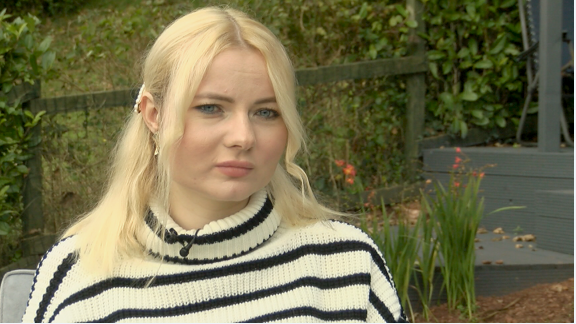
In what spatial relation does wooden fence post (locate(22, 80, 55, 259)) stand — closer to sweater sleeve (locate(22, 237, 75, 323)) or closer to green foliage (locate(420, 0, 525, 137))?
sweater sleeve (locate(22, 237, 75, 323))

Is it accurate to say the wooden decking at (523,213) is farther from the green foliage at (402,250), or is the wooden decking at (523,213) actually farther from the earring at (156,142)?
the earring at (156,142)

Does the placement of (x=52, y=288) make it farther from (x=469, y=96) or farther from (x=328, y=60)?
(x=469, y=96)

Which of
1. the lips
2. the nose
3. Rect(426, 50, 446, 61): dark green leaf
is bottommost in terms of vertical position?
the lips

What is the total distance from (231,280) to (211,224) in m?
0.14

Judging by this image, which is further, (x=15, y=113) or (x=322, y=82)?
(x=322, y=82)

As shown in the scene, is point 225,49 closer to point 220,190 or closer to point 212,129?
point 212,129

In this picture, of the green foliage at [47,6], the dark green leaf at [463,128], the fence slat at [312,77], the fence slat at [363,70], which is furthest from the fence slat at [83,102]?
the green foliage at [47,6]

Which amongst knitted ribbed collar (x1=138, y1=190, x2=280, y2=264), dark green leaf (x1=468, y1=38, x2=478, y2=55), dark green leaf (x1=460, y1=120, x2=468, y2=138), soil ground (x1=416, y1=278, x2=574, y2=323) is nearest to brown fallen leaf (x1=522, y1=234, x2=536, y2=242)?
soil ground (x1=416, y1=278, x2=574, y2=323)

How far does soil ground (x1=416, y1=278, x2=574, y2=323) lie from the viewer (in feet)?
11.2

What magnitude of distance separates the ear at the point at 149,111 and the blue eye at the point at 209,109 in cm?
16

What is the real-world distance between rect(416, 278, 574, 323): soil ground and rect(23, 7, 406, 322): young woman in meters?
1.68

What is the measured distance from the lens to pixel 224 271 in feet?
5.99

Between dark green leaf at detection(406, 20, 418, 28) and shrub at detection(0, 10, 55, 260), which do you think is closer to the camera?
shrub at detection(0, 10, 55, 260)

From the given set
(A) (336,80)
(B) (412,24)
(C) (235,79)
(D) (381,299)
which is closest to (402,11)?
(B) (412,24)
